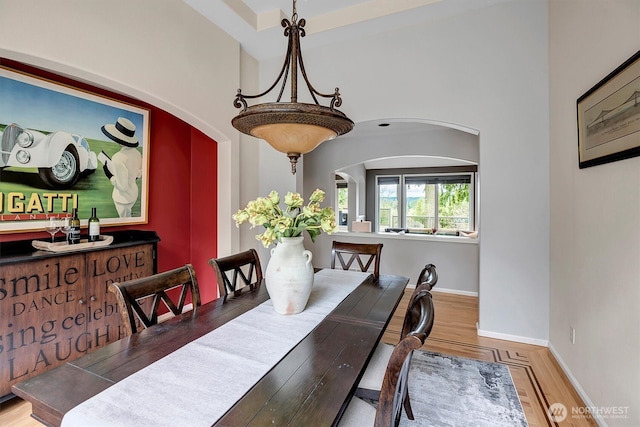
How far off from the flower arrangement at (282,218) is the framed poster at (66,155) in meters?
1.92

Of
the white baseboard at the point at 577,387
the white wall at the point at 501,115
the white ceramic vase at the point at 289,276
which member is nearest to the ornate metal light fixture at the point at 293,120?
the white ceramic vase at the point at 289,276

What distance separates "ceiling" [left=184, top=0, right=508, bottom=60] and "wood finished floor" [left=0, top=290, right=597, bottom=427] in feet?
11.0

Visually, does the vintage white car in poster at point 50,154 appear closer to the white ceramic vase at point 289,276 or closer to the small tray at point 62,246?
the small tray at point 62,246

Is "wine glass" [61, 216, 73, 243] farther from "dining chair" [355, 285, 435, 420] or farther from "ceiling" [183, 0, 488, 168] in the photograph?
"dining chair" [355, 285, 435, 420]

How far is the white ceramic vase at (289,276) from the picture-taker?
1638 mm

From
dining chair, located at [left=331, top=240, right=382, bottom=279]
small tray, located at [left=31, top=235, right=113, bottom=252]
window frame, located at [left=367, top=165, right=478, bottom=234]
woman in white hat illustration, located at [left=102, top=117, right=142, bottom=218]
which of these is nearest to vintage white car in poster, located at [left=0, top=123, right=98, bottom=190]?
woman in white hat illustration, located at [left=102, top=117, right=142, bottom=218]

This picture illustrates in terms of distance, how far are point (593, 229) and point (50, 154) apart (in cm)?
409

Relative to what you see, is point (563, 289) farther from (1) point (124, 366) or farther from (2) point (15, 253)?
(2) point (15, 253)

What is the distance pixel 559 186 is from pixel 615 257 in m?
1.10

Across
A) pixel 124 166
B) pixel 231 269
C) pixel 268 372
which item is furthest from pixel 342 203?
pixel 268 372

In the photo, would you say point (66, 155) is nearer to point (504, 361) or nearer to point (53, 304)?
point (53, 304)

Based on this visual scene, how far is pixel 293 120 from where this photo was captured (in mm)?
1554

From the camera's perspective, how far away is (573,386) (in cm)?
222

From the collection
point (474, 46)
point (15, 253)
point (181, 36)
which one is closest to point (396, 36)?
point (474, 46)
